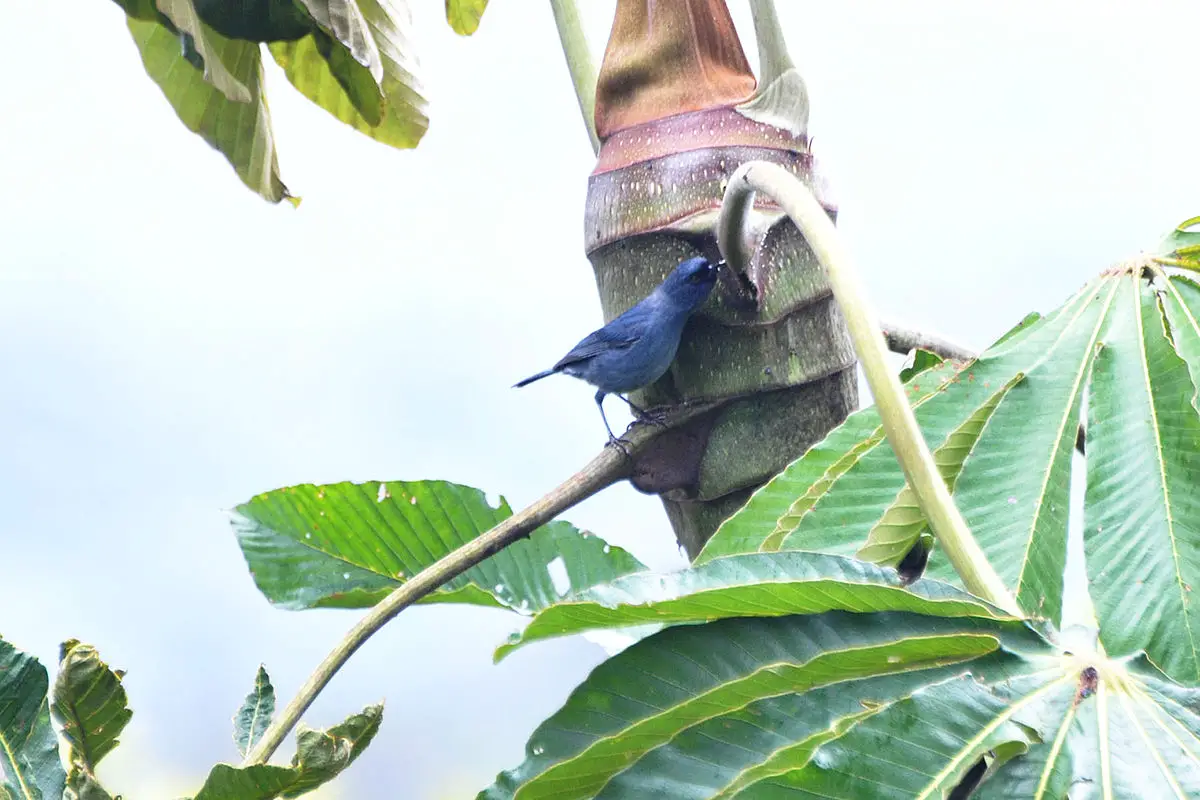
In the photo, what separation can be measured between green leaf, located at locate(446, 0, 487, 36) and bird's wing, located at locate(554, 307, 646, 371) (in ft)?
1.11

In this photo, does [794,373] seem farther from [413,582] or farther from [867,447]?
[413,582]

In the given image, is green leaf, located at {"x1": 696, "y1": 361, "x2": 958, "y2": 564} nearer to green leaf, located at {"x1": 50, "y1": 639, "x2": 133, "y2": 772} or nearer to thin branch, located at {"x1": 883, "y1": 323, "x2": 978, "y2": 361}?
thin branch, located at {"x1": 883, "y1": 323, "x2": 978, "y2": 361}

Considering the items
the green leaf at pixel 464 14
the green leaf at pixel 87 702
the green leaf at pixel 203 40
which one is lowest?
the green leaf at pixel 87 702

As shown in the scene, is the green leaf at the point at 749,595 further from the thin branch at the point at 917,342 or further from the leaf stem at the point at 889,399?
the thin branch at the point at 917,342

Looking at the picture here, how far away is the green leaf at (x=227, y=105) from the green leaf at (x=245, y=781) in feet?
2.19

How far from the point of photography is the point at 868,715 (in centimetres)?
46

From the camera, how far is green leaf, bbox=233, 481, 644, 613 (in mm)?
899

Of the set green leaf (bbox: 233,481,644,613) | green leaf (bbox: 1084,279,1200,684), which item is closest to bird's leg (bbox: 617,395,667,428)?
green leaf (bbox: 233,481,644,613)

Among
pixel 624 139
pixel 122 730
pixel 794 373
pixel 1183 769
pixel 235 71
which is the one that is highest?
pixel 235 71

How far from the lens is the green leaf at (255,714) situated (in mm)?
663

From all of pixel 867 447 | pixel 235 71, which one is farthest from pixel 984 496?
pixel 235 71

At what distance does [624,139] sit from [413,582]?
337 mm

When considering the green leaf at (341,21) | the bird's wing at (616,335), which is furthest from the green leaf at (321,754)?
the green leaf at (341,21)

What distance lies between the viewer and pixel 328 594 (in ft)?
2.96
